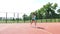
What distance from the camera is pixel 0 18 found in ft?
106

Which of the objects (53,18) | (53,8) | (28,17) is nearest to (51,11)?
(53,8)

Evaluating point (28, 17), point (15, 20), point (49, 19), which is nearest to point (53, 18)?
point (49, 19)

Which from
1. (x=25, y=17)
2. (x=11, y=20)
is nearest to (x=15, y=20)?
(x=11, y=20)

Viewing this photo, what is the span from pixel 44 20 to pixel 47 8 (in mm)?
36102

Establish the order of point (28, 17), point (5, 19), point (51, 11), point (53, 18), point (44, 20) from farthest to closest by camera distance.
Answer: point (51, 11), point (53, 18), point (44, 20), point (28, 17), point (5, 19)

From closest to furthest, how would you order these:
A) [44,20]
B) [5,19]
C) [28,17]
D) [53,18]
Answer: [5,19] → [28,17] → [44,20] → [53,18]

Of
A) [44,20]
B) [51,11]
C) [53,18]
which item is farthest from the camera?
[51,11]

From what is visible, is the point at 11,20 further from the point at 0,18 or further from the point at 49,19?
the point at 49,19

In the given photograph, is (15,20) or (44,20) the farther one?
(44,20)

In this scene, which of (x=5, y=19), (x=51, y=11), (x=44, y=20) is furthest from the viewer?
(x=51, y=11)

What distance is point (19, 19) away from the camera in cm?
3347

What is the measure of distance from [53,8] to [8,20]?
1614 inches

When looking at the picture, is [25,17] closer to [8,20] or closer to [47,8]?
[8,20]

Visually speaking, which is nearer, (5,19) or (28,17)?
(5,19)
